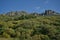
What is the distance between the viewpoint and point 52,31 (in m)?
29.3

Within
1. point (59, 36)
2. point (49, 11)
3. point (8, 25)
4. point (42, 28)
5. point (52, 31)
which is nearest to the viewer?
point (59, 36)

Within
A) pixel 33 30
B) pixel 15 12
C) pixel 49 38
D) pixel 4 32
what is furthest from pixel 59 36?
pixel 15 12

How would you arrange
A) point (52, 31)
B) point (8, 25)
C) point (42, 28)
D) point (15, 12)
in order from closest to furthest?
point (52, 31) < point (42, 28) < point (8, 25) < point (15, 12)

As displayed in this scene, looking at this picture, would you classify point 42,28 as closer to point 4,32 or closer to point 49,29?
point 49,29

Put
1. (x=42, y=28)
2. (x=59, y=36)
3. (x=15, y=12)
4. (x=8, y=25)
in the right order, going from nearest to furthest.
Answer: (x=59, y=36) < (x=42, y=28) < (x=8, y=25) < (x=15, y=12)

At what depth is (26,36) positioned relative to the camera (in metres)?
27.7

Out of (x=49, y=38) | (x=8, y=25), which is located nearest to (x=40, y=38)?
(x=49, y=38)

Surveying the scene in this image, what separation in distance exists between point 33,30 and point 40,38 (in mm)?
5048

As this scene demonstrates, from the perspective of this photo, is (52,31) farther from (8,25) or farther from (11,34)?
(8,25)

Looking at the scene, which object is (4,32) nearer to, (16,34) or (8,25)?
(16,34)

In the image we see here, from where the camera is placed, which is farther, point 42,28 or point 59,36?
point 42,28

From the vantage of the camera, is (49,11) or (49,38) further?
(49,11)

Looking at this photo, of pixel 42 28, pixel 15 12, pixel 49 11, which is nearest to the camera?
pixel 42 28

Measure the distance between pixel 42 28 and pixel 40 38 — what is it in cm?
478
